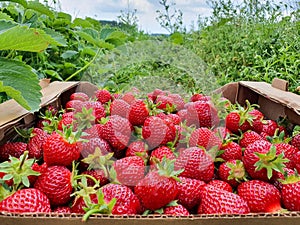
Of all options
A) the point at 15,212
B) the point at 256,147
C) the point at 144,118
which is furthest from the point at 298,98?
the point at 15,212

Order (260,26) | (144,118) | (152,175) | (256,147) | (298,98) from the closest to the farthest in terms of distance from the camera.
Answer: (152,175) → (256,147) → (144,118) → (298,98) → (260,26)

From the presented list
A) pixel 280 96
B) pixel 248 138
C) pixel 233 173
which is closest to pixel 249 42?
pixel 280 96

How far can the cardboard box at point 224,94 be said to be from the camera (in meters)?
0.58

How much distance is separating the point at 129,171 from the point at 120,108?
0.28m

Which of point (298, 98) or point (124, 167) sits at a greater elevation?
point (298, 98)

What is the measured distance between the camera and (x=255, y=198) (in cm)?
69

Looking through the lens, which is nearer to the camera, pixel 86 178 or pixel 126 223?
pixel 126 223

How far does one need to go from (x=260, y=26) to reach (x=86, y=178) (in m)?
2.24

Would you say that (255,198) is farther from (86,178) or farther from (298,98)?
(298,98)

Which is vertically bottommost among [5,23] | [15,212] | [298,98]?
[15,212]

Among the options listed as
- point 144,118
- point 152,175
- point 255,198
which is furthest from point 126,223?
point 144,118

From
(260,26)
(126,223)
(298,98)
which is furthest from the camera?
(260,26)

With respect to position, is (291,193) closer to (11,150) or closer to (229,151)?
(229,151)

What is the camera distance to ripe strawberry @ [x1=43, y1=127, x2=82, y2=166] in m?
0.73
